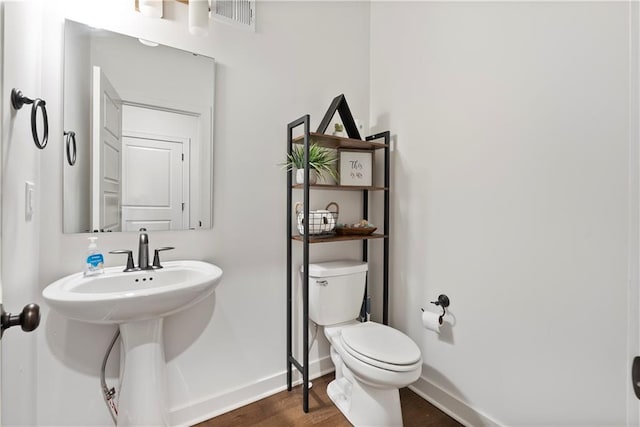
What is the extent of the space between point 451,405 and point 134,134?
6.87 ft

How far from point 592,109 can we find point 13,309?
209 centimetres

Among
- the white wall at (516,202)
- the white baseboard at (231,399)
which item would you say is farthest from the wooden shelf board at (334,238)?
the white baseboard at (231,399)

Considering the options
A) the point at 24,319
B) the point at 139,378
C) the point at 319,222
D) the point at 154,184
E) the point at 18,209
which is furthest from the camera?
the point at 319,222

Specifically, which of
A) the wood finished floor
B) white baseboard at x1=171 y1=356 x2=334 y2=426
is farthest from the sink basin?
the wood finished floor

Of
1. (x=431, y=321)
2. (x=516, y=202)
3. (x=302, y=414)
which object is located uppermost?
(x=516, y=202)

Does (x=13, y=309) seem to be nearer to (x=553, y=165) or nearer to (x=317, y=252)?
(x=317, y=252)

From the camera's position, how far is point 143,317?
115 centimetres

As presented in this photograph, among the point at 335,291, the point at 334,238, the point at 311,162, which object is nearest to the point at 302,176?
the point at 311,162

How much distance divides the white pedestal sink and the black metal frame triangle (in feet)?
3.33

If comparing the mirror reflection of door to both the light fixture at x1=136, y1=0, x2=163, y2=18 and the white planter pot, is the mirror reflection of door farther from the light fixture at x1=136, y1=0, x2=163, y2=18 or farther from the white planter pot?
the white planter pot

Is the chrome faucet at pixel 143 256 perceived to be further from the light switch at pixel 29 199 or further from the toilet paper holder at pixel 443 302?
the toilet paper holder at pixel 443 302

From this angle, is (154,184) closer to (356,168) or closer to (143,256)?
(143,256)

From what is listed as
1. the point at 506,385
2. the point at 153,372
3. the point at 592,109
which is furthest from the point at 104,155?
the point at 506,385

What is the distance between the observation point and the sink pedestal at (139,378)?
1261mm
